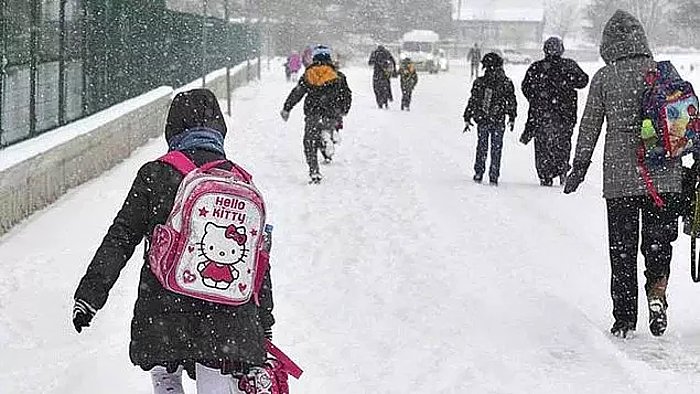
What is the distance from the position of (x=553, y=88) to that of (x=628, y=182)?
6.62 metres

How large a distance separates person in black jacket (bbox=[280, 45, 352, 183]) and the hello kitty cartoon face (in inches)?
390

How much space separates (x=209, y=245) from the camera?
3.78 m

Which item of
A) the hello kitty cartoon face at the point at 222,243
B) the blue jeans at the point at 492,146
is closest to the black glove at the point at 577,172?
the hello kitty cartoon face at the point at 222,243

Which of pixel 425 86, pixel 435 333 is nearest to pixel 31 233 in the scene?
pixel 435 333

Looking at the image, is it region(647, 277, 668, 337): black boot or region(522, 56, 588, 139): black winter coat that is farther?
region(522, 56, 588, 139): black winter coat

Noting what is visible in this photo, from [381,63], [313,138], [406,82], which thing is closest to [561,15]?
[406,82]

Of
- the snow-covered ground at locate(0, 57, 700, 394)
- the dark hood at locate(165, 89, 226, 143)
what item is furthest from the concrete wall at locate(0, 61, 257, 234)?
the dark hood at locate(165, 89, 226, 143)

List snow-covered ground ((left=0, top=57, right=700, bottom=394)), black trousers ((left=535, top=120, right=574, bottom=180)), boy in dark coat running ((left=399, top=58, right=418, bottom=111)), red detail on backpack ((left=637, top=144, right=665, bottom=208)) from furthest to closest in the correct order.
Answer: boy in dark coat running ((left=399, top=58, right=418, bottom=111)) < black trousers ((left=535, top=120, right=574, bottom=180)) < red detail on backpack ((left=637, top=144, right=665, bottom=208)) < snow-covered ground ((left=0, top=57, right=700, bottom=394))

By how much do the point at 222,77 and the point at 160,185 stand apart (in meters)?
25.7

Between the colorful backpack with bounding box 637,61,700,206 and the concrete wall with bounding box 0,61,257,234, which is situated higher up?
the colorful backpack with bounding box 637,61,700,206

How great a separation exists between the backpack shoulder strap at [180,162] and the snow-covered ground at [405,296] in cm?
216

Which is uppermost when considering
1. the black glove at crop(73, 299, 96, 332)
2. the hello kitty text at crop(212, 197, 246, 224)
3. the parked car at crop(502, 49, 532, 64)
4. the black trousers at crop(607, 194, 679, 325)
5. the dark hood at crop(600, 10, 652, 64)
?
the dark hood at crop(600, 10, 652, 64)

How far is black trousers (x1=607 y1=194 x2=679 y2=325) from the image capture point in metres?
6.84

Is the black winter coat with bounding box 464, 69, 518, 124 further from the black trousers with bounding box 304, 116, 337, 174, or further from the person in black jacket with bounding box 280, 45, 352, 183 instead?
the black trousers with bounding box 304, 116, 337, 174
